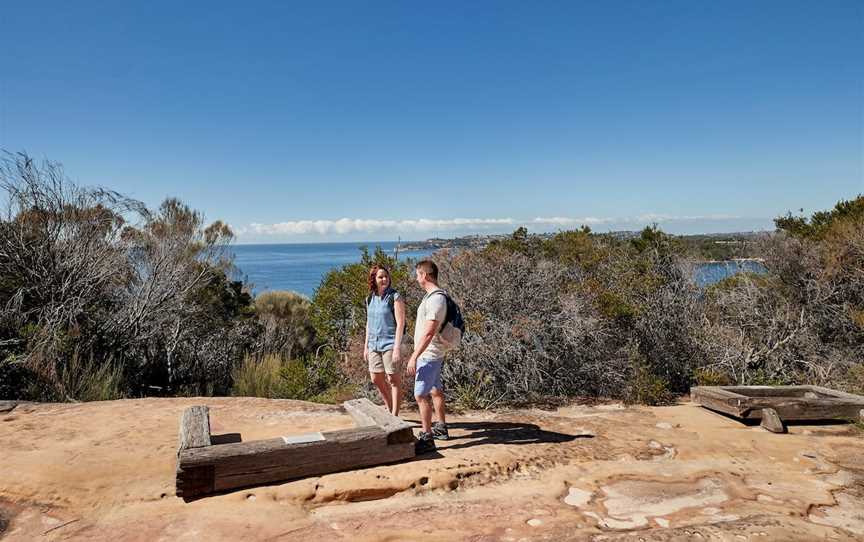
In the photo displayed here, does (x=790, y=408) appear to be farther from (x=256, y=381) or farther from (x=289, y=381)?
A: (x=256, y=381)

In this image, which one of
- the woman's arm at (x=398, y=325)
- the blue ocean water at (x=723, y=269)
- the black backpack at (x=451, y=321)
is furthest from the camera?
the blue ocean water at (x=723, y=269)

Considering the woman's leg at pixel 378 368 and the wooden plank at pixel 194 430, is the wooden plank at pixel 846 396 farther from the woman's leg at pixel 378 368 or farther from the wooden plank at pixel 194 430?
the wooden plank at pixel 194 430

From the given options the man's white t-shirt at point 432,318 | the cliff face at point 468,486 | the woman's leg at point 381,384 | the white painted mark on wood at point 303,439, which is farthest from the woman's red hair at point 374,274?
the white painted mark on wood at point 303,439

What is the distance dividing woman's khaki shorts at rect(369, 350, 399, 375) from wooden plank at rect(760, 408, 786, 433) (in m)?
4.21

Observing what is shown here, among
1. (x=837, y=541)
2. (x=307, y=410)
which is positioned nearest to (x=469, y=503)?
(x=837, y=541)

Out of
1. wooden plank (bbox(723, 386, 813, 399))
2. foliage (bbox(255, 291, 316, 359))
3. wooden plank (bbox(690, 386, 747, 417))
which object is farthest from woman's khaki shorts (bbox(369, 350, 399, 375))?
foliage (bbox(255, 291, 316, 359))

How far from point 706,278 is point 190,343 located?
10067 mm

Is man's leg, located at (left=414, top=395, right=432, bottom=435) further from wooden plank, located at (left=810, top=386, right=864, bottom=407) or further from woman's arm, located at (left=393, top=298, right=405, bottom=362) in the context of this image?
wooden plank, located at (left=810, top=386, right=864, bottom=407)

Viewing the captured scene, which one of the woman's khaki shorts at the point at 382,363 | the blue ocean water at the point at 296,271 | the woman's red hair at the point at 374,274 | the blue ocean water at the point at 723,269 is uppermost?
the woman's red hair at the point at 374,274

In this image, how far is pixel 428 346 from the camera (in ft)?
15.6

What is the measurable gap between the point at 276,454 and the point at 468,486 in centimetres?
150

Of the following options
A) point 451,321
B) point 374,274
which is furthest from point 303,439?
point 374,274

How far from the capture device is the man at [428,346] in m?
4.59

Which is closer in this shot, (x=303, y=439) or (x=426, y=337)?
(x=303, y=439)
